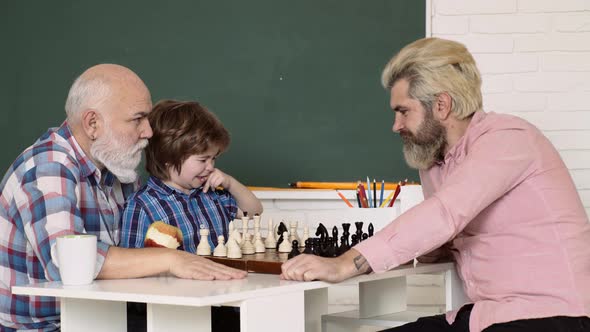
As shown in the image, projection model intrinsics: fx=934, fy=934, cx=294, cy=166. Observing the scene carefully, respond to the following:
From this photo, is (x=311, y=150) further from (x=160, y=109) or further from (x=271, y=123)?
(x=160, y=109)

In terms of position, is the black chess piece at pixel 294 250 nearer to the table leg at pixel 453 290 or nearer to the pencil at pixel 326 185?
the table leg at pixel 453 290

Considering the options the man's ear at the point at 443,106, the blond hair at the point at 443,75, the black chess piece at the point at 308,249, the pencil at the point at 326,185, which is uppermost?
the blond hair at the point at 443,75

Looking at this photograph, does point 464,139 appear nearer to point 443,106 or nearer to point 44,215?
point 443,106

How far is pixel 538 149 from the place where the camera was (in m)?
2.18

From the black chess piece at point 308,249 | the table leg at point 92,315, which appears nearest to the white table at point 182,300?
the table leg at point 92,315

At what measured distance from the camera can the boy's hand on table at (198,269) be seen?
2.03 metres

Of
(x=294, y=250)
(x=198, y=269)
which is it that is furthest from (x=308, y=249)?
(x=198, y=269)

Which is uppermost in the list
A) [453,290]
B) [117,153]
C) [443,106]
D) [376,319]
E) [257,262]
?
[443,106]

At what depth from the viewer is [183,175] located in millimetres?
2613

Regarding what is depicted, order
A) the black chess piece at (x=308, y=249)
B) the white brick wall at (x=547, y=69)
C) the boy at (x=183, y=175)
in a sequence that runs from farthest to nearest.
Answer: the white brick wall at (x=547, y=69) → the boy at (x=183, y=175) → the black chess piece at (x=308, y=249)

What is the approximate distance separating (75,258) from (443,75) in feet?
3.31

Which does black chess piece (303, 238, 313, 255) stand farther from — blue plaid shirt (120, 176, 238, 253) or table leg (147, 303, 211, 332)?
blue plaid shirt (120, 176, 238, 253)

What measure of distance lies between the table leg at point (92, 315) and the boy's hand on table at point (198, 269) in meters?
0.17

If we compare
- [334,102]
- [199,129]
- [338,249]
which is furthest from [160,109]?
[334,102]
